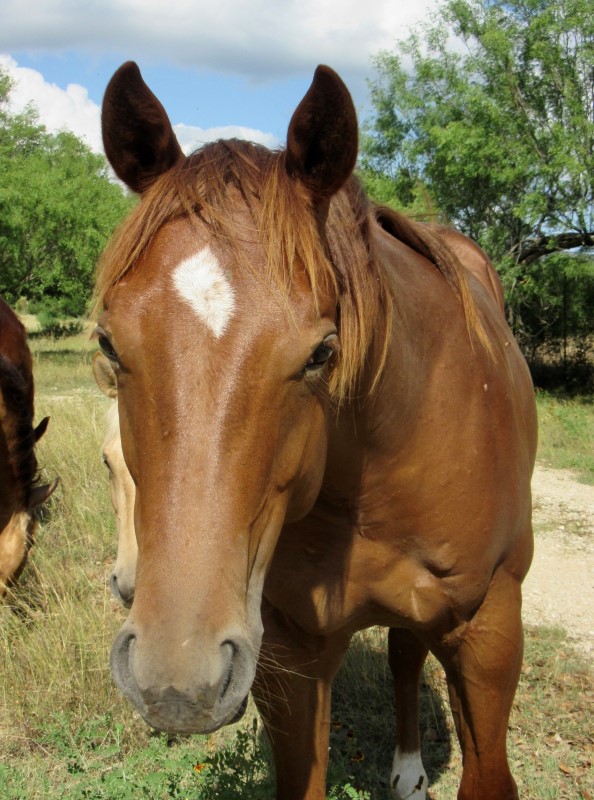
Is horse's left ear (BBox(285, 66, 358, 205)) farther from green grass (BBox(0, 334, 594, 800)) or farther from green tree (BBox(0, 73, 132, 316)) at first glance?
green tree (BBox(0, 73, 132, 316))

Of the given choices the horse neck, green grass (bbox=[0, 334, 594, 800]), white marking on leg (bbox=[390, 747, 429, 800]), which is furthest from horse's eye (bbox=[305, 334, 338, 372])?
white marking on leg (bbox=[390, 747, 429, 800])

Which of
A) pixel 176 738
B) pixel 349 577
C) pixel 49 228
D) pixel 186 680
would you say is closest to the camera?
pixel 186 680

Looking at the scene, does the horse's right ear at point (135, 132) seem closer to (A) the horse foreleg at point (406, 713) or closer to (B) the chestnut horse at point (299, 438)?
(B) the chestnut horse at point (299, 438)

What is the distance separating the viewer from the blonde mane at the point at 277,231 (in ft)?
5.17

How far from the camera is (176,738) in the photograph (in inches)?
139

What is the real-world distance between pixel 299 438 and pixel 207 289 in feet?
1.21

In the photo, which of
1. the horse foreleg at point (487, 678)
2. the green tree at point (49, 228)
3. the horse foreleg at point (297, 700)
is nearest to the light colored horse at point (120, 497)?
the horse foreleg at point (297, 700)

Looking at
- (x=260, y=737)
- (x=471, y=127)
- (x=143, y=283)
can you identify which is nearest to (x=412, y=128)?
(x=471, y=127)

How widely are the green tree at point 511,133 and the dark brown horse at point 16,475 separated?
8.30m

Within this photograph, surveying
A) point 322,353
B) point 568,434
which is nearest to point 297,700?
point 322,353

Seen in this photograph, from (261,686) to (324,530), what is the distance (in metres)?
0.60

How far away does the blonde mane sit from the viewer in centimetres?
158

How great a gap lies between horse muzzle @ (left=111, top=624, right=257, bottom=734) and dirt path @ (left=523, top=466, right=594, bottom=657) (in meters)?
3.67

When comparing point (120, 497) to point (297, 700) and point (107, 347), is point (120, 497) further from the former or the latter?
point (107, 347)
